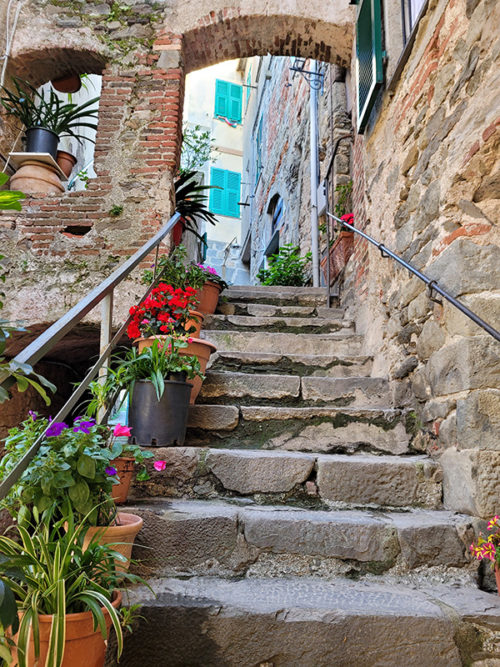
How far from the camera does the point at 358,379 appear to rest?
2795 millimetres

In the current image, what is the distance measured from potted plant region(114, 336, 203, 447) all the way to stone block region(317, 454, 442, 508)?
65 centimetres

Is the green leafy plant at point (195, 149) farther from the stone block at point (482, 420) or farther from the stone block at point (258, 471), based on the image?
the stone block at point (482, 420)

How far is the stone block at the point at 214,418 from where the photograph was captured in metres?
2.46

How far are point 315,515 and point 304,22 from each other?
159 inches

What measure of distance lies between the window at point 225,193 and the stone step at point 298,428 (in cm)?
1200

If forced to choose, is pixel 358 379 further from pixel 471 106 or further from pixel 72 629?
pixel 72 629

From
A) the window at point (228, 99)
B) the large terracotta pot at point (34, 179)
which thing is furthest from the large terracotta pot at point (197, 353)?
the window at point (228, 99)

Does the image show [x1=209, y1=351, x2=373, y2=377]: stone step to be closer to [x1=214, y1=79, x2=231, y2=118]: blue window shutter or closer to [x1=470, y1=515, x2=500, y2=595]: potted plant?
[x1=470, y1=515, x2=500, y2=595]: potted plant

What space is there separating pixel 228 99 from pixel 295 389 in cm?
1393

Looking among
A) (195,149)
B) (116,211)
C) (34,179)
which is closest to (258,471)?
(116,211)

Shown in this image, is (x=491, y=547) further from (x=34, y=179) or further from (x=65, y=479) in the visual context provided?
(x=34, y=179)

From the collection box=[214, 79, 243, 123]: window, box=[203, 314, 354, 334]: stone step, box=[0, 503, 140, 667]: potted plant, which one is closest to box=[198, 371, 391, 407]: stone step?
box=[203, 314, 354, 334]: stone step

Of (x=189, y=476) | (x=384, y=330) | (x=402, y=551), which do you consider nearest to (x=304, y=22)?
(x=384, y=330)

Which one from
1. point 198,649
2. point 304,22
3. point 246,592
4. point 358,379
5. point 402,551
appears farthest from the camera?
point 304,22
